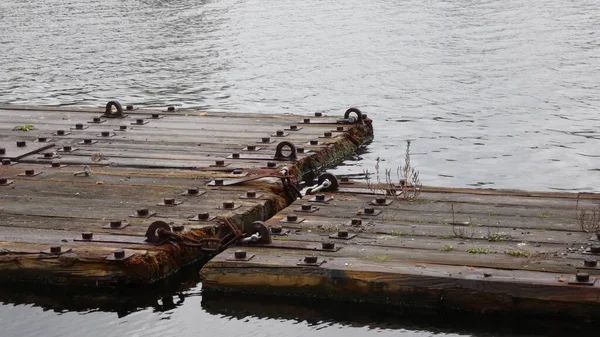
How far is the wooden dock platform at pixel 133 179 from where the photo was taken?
10977 mm

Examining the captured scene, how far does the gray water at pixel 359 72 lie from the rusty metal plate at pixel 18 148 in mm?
4313

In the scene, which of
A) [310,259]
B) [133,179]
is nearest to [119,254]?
[310,259]

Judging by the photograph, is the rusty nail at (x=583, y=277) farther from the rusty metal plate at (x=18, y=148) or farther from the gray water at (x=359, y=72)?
the rusty metal plate at (x=18, y=148)

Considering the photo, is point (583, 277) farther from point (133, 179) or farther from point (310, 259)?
point (133, 179)

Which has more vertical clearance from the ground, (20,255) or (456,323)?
(20,255)

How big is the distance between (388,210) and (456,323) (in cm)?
252

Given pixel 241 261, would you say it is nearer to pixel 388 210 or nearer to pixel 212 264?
pixel 212 264

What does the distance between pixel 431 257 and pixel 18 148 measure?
299 inches

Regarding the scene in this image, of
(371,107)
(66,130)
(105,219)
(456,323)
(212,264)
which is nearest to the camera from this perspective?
(456,323)

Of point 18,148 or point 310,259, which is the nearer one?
point 310,259

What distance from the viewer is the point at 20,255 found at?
11.0 m

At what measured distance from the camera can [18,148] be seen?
16.2 m

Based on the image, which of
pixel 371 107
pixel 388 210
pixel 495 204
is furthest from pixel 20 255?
pixel 371 107

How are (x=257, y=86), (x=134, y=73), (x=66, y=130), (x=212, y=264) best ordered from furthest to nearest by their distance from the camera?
1. (x=134, y=73)
2. (x=257, y=86)
3. (x=66, y=130)
4. (x=212, y=264)
